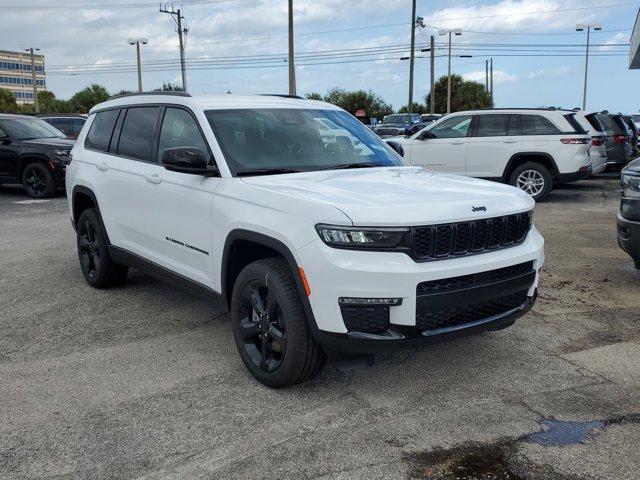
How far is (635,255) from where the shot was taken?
5961mm

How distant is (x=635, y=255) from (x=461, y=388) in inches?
116

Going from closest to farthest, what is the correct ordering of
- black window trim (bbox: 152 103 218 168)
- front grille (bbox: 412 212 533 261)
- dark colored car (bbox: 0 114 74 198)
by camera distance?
front grille (bbox: 412 212 533 261)
black window trim (bbox: 152 103 218 168)
dark colored car (bbox: 0 114 74 198)

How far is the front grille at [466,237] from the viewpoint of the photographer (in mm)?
3475

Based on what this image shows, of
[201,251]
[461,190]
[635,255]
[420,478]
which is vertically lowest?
[420,478]

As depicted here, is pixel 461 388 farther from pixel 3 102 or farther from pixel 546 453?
pixel 3 102

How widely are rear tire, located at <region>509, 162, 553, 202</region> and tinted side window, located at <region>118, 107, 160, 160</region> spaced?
29.2 feet

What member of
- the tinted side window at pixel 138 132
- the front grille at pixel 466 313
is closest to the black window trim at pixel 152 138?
the tinted side window at pixel 138 132

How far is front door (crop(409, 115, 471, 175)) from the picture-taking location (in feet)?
43.4

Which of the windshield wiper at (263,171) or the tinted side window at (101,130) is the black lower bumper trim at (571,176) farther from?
the windshield wiper at (263,171)

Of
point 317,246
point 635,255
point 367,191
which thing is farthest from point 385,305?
point 635,255

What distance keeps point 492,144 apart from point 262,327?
10025 millimetres

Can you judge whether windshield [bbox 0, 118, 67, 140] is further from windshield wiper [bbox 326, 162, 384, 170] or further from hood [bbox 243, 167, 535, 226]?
hood [bbox 243, 167, 535, 226]

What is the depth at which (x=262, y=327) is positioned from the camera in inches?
154

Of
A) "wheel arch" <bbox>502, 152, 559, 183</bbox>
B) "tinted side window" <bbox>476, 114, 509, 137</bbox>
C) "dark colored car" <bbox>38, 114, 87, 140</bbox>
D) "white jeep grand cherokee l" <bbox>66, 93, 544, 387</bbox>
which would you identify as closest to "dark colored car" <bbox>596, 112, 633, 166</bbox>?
"wheel arch" <bbox>502, 152, 559, 183</bbox>
